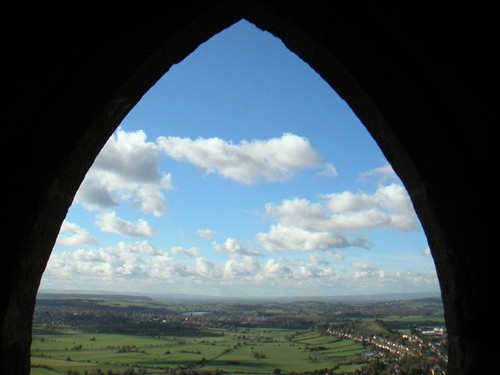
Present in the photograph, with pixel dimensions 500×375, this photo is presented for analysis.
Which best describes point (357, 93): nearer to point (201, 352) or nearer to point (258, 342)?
point (201, 352)

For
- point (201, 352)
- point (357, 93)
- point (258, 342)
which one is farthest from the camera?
point (258, 342)

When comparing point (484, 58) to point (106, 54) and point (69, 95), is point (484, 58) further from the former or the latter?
point (69, 95)

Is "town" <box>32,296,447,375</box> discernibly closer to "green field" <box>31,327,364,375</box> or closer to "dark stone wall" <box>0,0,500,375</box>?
"green field" <box>31,327,364,375</box>

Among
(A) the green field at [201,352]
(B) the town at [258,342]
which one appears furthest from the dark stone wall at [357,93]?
(A) the green field at [201,352]

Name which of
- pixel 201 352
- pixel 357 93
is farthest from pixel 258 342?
pixel 357 93

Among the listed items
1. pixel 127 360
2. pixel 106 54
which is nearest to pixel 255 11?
pixel 106 54

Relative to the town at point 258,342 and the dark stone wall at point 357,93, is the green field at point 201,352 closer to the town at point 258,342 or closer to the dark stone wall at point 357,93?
the town at point 258,342
